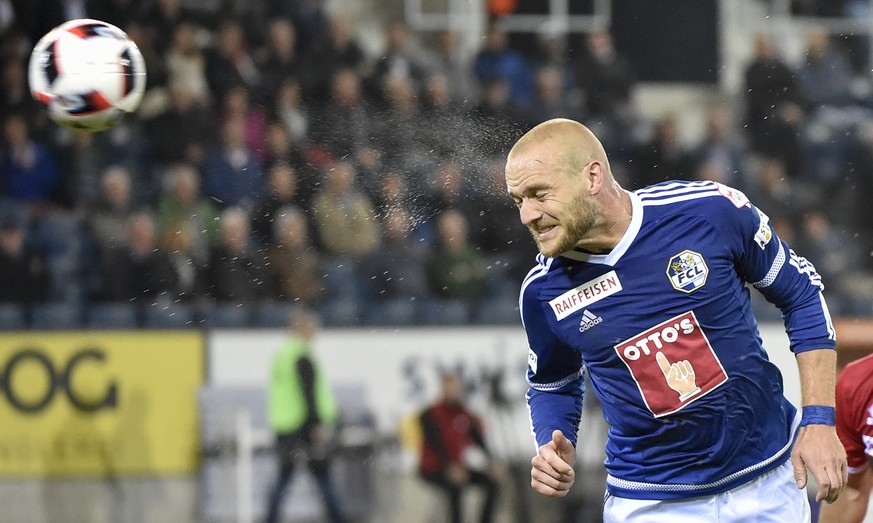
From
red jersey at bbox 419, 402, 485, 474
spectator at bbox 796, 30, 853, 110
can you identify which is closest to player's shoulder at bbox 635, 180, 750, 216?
red jersey at bbox 419, 402, 485, 474

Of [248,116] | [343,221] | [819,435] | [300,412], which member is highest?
[248,116]

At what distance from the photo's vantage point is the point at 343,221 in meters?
10.6

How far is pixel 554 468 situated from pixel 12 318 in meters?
7.53

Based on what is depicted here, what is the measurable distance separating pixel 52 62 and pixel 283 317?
4.59 meters

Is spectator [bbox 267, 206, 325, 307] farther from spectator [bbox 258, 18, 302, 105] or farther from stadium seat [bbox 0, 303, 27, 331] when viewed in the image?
stadium seat [bbox 0, 303, 27, 331]

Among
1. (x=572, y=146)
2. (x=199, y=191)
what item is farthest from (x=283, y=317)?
(x=572, y=146)

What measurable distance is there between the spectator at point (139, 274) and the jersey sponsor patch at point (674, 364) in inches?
285

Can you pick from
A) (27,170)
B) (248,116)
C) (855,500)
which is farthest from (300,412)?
(855,500)

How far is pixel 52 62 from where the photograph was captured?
5906 millimetres

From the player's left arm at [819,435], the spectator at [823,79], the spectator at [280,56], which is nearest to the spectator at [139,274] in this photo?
the spectator at [280,56]

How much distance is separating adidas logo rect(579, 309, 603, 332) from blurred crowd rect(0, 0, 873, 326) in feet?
21.6

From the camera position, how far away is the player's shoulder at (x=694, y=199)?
367cm

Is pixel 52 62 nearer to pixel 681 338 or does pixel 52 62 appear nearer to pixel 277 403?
pixel 681 338

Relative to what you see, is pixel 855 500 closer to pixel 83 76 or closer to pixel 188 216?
pixel 83 76
